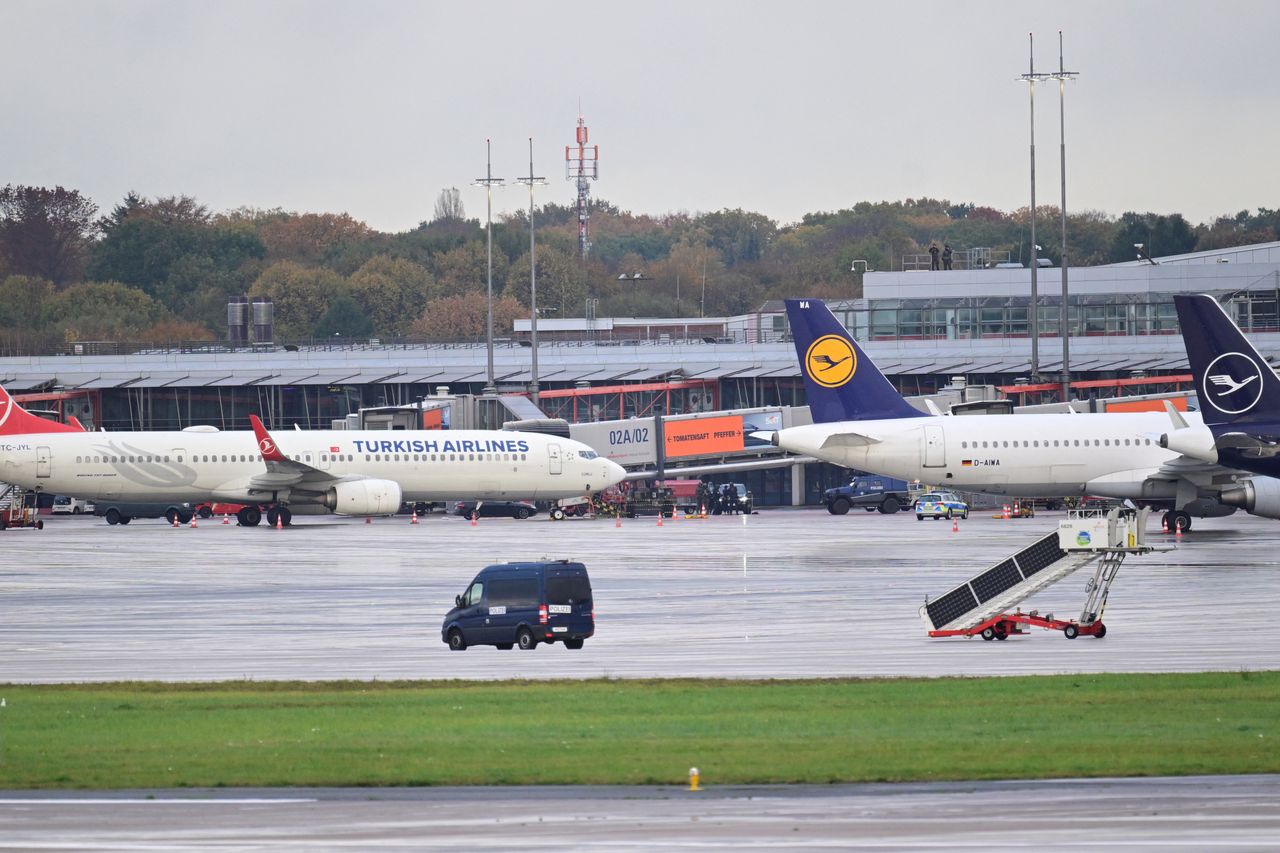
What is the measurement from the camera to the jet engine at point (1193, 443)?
51.2 metres

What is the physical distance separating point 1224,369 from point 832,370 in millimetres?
13129

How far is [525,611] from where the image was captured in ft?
96.7

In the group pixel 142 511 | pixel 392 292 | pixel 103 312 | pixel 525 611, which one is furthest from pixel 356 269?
pixel 525 611

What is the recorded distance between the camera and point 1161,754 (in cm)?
1780

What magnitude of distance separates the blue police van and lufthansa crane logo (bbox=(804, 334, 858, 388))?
92.2 feet

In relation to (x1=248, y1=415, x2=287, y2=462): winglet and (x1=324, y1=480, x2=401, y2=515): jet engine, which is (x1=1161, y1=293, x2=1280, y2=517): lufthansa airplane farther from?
(x1=248, y1=415, x2=287, y2=462): winglet

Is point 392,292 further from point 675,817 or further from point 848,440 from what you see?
point 675,817

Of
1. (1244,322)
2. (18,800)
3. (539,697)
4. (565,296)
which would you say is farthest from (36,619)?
(565,296)

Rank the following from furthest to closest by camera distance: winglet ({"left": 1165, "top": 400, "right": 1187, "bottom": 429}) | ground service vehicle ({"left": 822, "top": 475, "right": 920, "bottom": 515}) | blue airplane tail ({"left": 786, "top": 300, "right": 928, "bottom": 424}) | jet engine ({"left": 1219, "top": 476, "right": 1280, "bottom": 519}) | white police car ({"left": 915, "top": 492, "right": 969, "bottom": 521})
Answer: ground service vehicle ({"left": 822, "top": 475, "right": 920, "bottom": 515})
white police car ({"left": 915, "top": 492, "right": 969, "bottom": 521})
blue airplane tail ({"left": 786, "top": 300, "right": 928, "bottom": 424})
winglet ({"left": 1165, "top": 400, "right": 1187, "bottom": 429})
jet engine ({"left": 1219, "top": 476, "right": 1280, "bottom": 519})

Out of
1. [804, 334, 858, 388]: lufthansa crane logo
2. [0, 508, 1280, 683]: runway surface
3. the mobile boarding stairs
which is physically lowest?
[0, 508, 1280, 683]: runway surface

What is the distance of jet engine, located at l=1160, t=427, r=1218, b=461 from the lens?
51188 mm

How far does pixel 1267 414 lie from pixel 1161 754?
106 feet

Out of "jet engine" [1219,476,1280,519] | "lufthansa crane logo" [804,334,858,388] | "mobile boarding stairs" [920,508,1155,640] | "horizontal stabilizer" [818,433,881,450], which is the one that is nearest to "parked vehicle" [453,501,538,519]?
"lufthansa crane logo" [804,334,858,388]

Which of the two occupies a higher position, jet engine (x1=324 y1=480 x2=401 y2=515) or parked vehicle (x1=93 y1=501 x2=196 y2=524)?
jet engine (x1=324 y1=480 x2=401 y2=515)
